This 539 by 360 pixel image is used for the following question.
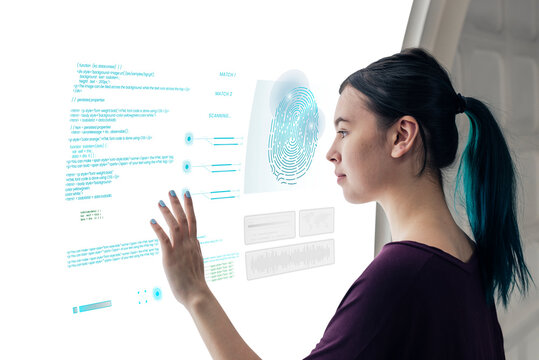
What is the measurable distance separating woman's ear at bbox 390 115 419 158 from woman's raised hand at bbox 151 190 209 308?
1.19 ft

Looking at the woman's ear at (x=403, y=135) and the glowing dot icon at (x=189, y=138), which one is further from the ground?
the woman's ear at (x=403, y=135)

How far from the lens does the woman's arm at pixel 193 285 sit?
32.3 inches

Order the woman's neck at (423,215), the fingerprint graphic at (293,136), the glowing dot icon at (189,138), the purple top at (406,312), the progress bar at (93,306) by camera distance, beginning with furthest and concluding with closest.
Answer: the fingerprint graphic at (293,136) → the glowing dot icon at (189,138) → the progress bar at (93,306) → the woman's neck at (423,215) → the purple top at (406,312)

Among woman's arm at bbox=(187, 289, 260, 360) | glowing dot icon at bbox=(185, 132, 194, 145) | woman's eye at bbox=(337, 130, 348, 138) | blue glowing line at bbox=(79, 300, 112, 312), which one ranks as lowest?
blue glowing line at bbox=(79, 300, 112, 312)

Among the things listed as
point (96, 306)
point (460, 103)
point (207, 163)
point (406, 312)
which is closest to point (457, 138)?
point (460, 103)

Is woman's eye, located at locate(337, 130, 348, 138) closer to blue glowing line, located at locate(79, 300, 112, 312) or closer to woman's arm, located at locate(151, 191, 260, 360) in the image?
woman's arm, located at locate(151, 191, 260, 360)

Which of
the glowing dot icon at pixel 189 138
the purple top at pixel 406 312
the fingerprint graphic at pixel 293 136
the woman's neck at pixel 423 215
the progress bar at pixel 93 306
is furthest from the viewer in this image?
the fingerprint graphic at pixel 293 136

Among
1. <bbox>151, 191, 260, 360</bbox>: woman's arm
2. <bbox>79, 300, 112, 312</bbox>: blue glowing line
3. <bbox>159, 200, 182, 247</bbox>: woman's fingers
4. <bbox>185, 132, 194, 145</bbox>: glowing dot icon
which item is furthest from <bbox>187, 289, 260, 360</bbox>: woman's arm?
<bbox>185, 132, 194, 145</bbox>: glowing dot icon

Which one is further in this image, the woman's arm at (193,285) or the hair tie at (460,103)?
the hair tie at (460,103)

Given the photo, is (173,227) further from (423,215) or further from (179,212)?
(423,215)

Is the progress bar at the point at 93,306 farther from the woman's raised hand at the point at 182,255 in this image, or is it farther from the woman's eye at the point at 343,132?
the woman's eye at the point at 343,132

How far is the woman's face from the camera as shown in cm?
93

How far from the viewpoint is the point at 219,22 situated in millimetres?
1095

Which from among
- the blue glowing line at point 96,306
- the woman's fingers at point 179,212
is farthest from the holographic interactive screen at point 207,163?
the woman's fingers at point 179,212
